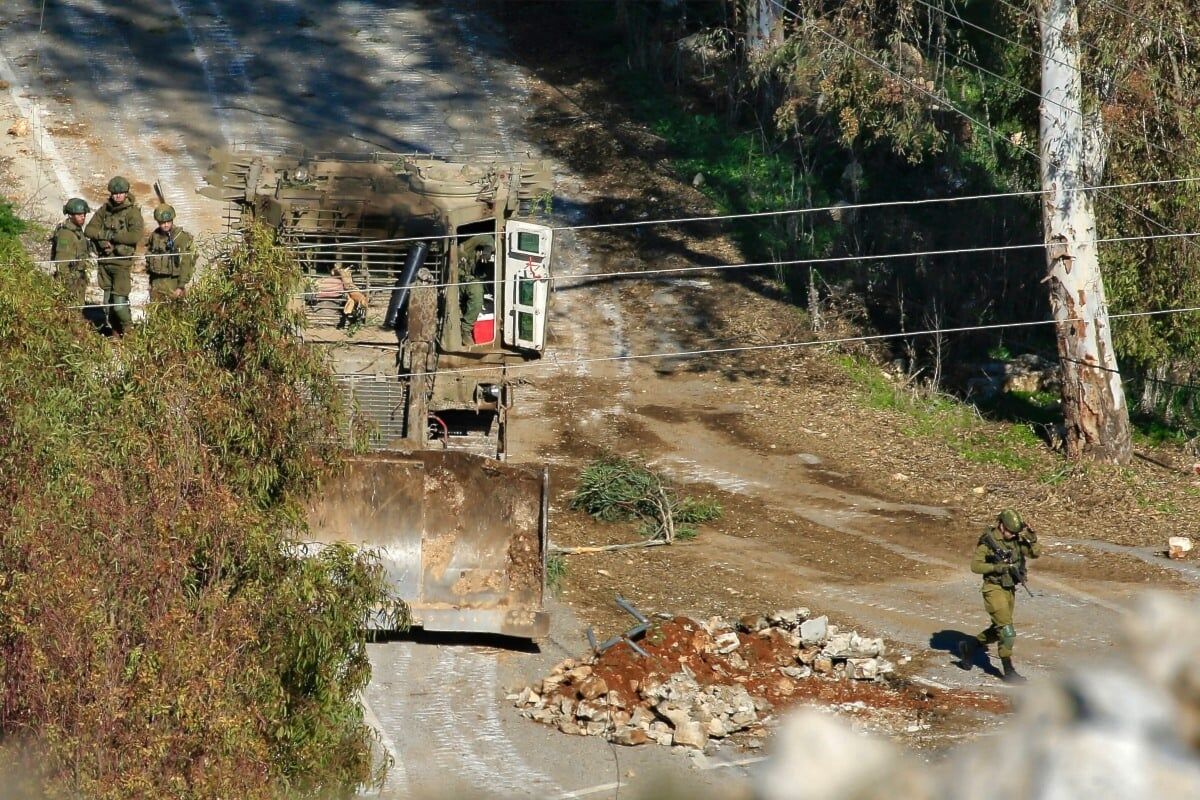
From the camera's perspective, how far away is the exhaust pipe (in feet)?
45.9

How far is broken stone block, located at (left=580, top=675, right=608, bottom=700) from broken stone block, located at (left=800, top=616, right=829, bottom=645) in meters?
1.95

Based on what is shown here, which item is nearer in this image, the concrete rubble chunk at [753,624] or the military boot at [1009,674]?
the military boot at [1009,674]

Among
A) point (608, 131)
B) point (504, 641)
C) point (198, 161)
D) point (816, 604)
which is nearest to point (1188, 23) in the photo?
point (816, 604)

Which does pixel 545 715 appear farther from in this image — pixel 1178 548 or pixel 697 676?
pixel 1178 548

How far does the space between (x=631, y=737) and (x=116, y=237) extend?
8294mm

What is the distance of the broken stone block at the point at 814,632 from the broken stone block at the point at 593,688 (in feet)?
6.39

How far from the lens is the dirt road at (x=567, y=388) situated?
1070 centimetres

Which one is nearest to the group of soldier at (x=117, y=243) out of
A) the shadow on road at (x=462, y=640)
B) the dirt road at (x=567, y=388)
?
the dirt road at (x=567, y=388)

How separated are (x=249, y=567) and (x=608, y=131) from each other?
2094 cm

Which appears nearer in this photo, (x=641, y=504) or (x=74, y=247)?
(x=74, y=247)

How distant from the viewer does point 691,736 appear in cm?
968

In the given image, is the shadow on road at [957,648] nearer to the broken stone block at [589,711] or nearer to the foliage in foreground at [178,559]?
the broken stone block at [589,711]

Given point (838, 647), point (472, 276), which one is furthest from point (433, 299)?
point (838, 647)

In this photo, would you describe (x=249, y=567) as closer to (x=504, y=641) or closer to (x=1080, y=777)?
(x=504, y=641)
